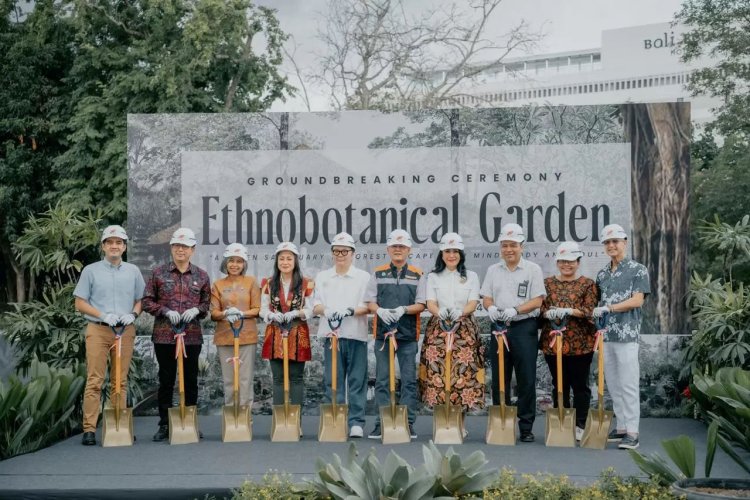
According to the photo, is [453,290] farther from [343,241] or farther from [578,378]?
[578,378]

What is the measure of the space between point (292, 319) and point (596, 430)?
205cm

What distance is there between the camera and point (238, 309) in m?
6.57

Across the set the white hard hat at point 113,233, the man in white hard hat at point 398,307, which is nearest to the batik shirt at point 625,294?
the man in white hard hat at point 398,307

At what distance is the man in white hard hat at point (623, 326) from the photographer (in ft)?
20.0

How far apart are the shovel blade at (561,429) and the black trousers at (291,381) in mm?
1630

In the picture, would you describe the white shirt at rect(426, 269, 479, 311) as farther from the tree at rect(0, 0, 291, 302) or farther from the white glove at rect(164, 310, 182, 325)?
the tree at rect(0, 0, 291, 302)

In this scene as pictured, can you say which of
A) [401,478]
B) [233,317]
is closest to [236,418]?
[233,317]

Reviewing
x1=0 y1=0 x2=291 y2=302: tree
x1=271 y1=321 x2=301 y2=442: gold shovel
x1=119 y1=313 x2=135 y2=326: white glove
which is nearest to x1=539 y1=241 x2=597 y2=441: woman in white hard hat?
x1=271 y1=321 x2=301 y2=442: gold shovel

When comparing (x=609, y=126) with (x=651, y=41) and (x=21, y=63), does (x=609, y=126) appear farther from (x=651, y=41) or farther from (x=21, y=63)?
(x=651, y=41)

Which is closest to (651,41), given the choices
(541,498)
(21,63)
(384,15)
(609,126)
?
(384,15)

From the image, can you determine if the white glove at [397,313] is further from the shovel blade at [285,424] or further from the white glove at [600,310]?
the white glove at [600,310]

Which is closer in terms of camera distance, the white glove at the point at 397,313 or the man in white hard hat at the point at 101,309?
the white glove at the point at 397,313

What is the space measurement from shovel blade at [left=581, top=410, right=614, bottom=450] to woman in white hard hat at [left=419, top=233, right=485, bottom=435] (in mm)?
673

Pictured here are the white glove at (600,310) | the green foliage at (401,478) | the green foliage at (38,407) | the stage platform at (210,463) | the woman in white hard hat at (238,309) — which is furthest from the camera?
the woman in white hard hat at (238,309)
